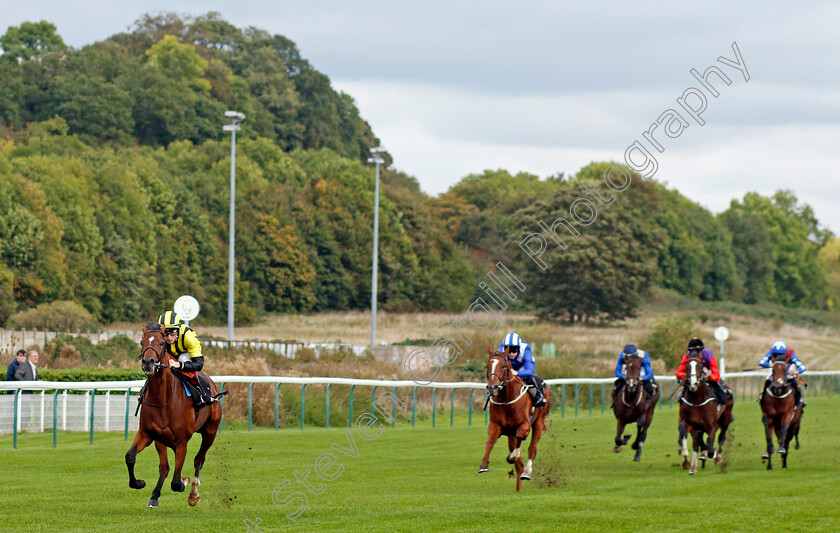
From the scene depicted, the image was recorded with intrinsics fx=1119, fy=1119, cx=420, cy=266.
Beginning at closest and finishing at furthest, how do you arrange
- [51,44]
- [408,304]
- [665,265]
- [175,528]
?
[175,528], [408,304], [51,44], [665,265]

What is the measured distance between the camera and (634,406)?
1515 centimetres

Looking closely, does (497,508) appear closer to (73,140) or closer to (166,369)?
(166,369)

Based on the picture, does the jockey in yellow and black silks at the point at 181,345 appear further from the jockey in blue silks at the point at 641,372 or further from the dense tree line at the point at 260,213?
the dense tree line at the point at 260,213

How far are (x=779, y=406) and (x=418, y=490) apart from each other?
5.86 metres

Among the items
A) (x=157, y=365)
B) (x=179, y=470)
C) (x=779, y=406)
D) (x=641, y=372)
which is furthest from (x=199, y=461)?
(x=779, y=406)

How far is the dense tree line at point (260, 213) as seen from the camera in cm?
4128

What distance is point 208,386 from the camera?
9.59 m

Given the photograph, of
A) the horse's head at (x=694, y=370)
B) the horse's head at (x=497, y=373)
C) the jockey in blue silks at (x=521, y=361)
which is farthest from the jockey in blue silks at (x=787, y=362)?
the horse's head at (x=497, y=373)

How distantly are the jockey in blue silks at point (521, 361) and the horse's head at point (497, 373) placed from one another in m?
0.33

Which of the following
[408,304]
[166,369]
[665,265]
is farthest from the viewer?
[665,265]

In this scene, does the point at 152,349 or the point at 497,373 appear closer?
the point at 152,349

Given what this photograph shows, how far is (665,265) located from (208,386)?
210 feet

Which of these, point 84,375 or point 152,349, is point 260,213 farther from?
point 152,349

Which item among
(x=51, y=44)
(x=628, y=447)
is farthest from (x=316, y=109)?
(x=628, y=447)
